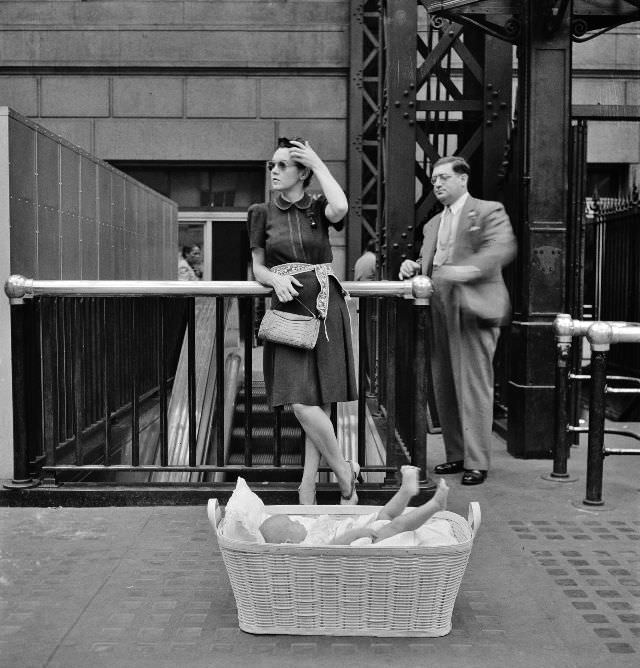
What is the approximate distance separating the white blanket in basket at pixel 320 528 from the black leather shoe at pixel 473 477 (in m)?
2.11

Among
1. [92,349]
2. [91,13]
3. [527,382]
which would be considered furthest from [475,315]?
[91,13]

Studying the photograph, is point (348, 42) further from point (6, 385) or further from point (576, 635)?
point (576, 635)

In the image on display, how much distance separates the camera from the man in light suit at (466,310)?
18.5ft

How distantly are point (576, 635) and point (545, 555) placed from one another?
0.96 metres

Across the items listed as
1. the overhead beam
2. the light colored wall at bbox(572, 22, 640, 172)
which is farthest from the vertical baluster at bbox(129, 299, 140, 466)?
the light colored wall at bbox(572, 22, 640, 172)

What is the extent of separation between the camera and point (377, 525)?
11.0ft

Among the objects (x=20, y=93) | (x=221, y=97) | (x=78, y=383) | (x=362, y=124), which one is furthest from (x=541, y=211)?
(x=20, y=93)

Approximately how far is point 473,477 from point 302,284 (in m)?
1.89

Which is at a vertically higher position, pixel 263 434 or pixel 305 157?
pixel 305 157

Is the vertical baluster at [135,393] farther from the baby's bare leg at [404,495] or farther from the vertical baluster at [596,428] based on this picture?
the vertical baluster at [596,428]

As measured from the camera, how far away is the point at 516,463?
6199mm

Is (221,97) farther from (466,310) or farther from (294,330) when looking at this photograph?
(294,330)

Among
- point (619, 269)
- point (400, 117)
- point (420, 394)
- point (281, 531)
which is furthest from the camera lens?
point (619, 269)

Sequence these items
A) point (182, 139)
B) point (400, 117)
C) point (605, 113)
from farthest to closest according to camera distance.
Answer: point (182, 139), point (400, 117), point (605, 113)
